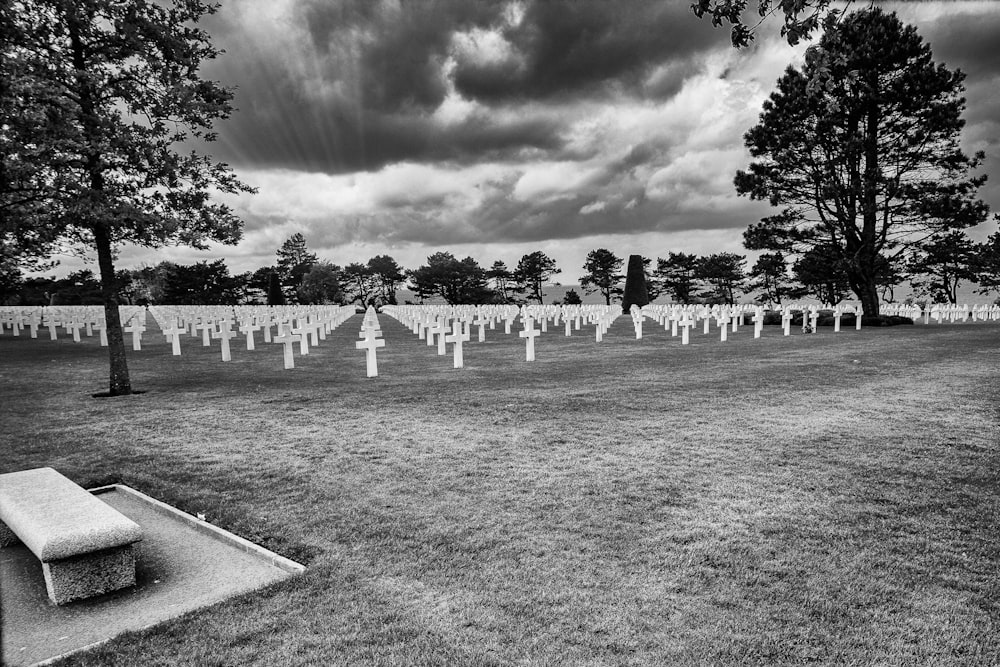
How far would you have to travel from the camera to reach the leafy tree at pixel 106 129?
8.48m

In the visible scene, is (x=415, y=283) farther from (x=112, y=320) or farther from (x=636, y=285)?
(x=112, y=320)

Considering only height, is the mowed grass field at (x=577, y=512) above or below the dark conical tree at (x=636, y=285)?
below

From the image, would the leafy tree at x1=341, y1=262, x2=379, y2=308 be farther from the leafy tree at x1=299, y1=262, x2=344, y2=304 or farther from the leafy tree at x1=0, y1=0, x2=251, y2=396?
the leafy tree at x1=0, y1=0, x2=251, y2=396

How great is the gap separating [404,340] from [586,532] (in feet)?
62.1

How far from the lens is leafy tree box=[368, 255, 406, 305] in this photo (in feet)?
274

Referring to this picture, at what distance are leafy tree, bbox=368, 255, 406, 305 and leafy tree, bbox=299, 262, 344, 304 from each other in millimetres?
7640

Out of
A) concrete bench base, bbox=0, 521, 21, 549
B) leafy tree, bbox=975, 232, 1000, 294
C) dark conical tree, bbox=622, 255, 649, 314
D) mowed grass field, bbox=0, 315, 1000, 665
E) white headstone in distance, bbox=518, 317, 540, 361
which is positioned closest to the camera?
mowed grass field, bbox=0, 315, 1000, 665

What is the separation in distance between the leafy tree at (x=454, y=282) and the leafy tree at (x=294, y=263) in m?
16.4

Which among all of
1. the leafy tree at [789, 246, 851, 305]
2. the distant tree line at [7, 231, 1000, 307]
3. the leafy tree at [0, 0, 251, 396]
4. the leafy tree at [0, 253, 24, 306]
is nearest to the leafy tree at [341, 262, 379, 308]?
the distant tree line at [7, 231, 1000, 307]

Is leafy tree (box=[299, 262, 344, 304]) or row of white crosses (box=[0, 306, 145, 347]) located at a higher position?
leafy tree (box=[299, 262, 344, 304])

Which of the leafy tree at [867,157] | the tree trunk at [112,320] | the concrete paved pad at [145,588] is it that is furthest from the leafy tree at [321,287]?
the concrete paved pad at [145,588]

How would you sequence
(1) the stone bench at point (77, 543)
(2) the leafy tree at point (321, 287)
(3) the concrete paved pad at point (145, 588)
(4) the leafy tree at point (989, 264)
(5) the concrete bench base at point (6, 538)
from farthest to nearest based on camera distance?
(2) the leafy tree at point (321, 287)
(4) the leafy tree at point (989, 264)
(5) the concrete bench base at point (6, 538)
(1) the stone bench at point (77, 543)
(3) the concrete paved pad at point (145, 588)

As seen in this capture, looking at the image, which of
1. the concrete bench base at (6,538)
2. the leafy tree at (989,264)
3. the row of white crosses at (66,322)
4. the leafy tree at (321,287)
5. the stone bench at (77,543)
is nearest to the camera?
the stone bench at (77,543)

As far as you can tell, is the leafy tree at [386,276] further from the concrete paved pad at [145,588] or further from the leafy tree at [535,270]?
the concrete paved pad at [145,588]
